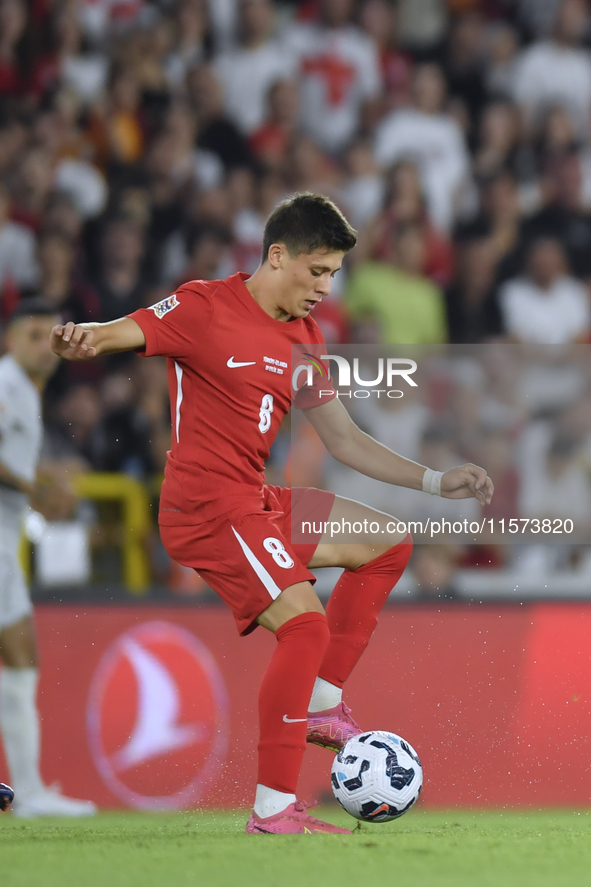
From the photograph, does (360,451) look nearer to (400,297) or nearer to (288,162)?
(400,297)

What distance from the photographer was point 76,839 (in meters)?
4.31

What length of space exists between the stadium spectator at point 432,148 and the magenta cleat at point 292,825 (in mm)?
6265

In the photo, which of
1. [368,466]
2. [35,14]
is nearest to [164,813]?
[368,466]

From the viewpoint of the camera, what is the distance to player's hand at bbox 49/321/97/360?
3848mm

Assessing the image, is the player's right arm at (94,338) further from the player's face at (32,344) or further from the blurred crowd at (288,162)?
the blurred crowd at (288,162)

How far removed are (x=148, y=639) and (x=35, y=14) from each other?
16.9ft

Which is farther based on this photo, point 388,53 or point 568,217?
point 388,53

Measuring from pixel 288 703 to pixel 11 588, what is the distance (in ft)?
8.03

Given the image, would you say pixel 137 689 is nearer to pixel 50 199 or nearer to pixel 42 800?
pixel 42 800

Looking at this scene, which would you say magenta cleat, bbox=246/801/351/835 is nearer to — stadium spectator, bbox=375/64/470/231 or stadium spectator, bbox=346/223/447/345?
stadium spectator, bbox=346/223/447/345

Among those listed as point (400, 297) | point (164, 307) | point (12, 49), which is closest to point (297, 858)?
point (164, 307)

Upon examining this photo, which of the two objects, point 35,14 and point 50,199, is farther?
point 35,14

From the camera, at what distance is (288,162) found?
30.8ft

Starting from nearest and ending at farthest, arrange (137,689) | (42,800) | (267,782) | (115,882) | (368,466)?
1. (115,882)
2. (267,782)
3. (368,466)
4. (42,800)
5. (137,689)
